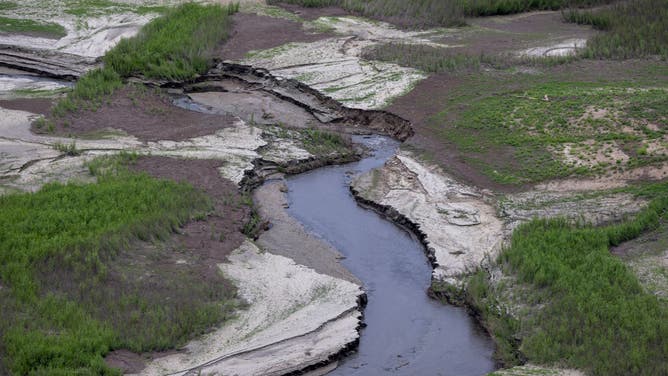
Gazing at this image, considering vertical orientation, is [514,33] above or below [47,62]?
above

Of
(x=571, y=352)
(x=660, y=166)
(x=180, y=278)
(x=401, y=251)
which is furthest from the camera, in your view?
(x=660, y=166)

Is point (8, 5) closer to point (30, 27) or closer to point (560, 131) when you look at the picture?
point (30, 27)

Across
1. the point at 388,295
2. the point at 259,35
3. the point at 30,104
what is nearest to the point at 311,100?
the point at 259,35

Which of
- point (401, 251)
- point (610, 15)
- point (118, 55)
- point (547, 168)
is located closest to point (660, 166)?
point (547, 168)

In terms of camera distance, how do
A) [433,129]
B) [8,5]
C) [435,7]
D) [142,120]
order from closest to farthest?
[433,129] → [142,120] → [435,7] → [8,5]

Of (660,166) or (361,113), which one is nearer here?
(660,166)

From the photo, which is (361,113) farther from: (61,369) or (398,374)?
(61,369)

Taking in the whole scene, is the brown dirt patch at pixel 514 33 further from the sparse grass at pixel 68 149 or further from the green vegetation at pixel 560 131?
the sparse grass at pixel 68 149

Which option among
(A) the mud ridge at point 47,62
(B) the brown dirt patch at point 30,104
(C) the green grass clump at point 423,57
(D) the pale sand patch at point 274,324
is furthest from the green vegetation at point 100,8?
(D) the pale sand patch at point 274,324
